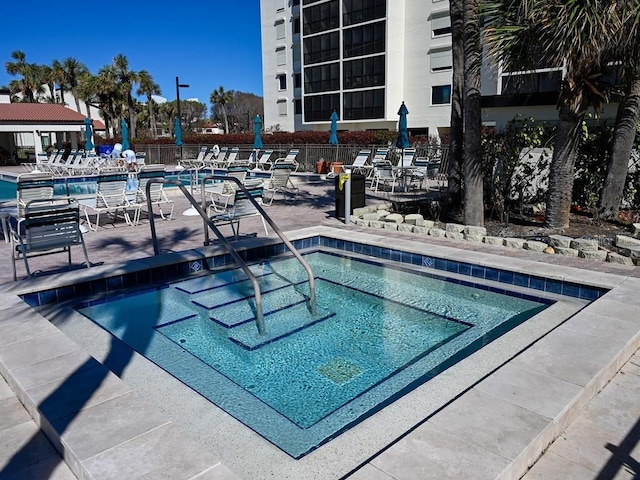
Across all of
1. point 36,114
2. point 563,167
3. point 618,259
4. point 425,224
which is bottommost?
point 618,259

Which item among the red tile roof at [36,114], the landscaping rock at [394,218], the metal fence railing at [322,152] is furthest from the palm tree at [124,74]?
the landscaping rock at [394,218]

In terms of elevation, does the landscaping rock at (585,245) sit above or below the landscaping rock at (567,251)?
above

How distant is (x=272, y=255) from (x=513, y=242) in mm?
3636

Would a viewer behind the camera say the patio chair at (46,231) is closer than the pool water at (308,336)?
No

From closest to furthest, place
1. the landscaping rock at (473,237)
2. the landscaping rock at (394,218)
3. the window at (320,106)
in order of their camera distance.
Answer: the landscaping rock at (473,237) → the landscaping rock at (394,218) → the window at (320,106)

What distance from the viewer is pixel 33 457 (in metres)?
2.78

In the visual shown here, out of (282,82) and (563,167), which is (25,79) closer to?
(282,82)

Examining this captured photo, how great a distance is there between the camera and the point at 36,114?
106ft

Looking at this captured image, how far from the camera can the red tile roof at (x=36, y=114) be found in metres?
30.9

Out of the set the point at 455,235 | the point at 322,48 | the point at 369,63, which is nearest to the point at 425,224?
the point at 455,235

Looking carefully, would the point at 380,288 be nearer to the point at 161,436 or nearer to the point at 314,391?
the point at 314,391

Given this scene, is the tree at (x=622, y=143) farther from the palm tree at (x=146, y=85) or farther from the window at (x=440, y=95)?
the palm tree at (x=146, y=85)

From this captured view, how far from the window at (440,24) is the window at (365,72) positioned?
12.8ft

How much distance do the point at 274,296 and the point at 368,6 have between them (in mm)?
34635
